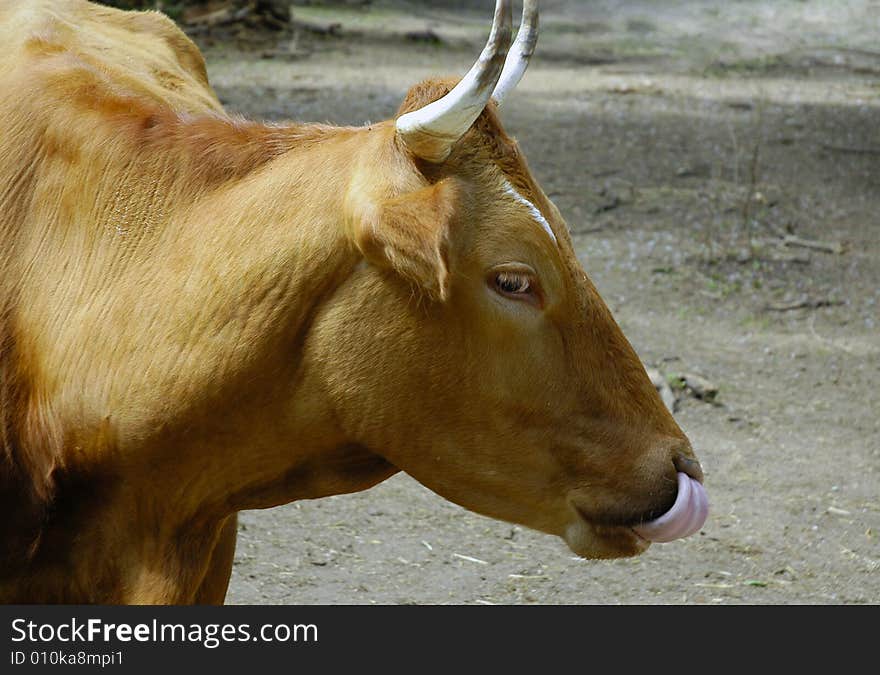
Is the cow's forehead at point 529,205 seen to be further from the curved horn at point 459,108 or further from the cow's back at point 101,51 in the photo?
the cow's back at point 101,51

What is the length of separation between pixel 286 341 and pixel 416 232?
0.45m

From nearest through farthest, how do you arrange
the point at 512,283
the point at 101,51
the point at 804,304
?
the point at 512,283, the point at 101,51, the point at 804,304

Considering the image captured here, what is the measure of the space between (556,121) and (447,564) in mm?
6958

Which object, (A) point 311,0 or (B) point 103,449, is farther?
(A) point 311,0

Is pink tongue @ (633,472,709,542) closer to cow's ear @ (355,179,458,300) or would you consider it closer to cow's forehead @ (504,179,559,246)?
cow's forehead @ (504,179,559,246)

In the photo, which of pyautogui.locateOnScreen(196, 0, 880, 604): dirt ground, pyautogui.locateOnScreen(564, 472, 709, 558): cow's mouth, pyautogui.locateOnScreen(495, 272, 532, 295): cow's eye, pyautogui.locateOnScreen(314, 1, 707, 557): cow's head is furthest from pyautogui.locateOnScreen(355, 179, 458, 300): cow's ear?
pyautogui.locateOnScreen(196, 0, 880, 604): dirt ground

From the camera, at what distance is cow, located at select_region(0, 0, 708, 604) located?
2.72m

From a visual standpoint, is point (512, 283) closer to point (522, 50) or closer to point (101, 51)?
point (522, 50)

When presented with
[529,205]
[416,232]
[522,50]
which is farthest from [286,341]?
[522,50]

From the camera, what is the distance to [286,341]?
109 inches

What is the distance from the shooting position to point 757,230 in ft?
28.9

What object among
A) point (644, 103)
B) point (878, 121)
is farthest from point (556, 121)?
point (878, 121)

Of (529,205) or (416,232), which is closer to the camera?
(416,232)

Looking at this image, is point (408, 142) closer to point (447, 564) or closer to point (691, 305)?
point (447, 564)
